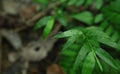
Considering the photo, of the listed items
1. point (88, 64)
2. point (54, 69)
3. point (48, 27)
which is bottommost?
point (54, 69)

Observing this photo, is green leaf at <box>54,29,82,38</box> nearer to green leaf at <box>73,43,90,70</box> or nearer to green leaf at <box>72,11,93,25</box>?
green leaf at <box>73,43,90,70</box>

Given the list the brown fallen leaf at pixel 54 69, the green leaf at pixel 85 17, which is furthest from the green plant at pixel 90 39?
the brown fallen leaf at pixel 54 69

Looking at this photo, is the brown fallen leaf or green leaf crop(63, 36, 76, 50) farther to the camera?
the brown fallen leaf

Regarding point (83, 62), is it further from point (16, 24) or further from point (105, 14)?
point (16, 24)

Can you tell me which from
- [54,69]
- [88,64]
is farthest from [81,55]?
[54,69]

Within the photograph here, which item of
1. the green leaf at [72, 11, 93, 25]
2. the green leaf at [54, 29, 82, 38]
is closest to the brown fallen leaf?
the green leaf at [72, 11, 93, 25]

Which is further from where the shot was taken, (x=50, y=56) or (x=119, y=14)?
(x=50, y=56)

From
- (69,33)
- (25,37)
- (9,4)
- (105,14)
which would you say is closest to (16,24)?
(25,37)

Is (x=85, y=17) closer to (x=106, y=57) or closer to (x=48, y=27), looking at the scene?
(x=48, y=27)
